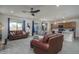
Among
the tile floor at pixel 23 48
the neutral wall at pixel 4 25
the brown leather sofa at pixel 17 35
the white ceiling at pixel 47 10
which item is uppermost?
the white ceiling at pixel 47 10

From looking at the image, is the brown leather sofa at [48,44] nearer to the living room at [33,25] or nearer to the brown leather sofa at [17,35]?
the living room at [33,25]

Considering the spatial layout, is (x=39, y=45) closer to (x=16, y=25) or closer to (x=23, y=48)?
(x=23, y=48)

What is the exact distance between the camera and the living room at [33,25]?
94.6 inches

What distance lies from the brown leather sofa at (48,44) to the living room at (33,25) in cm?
4

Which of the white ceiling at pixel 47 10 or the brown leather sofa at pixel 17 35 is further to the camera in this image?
the brown leather sofa at pixel 17 35

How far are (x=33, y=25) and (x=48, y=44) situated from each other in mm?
709

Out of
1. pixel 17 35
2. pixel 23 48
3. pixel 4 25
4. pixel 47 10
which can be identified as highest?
pixel 47 10

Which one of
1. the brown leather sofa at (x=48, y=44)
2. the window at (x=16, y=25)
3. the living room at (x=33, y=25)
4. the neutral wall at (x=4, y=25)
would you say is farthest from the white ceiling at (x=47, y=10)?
the brown leather sofa at (x=48, y=44)

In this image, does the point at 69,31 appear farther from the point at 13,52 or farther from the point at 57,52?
the point at 13,52

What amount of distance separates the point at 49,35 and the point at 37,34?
1.19 ft

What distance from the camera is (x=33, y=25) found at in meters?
2.69

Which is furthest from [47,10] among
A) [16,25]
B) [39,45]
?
[39,45]

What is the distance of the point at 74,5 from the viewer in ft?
7.64
